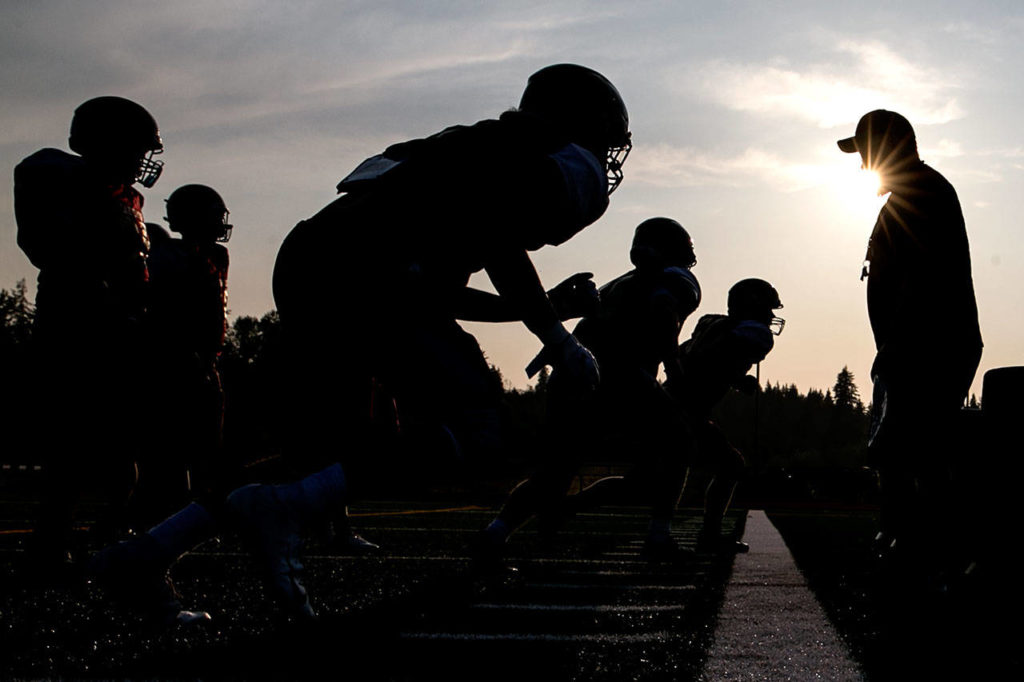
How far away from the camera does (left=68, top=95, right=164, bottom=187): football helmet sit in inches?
165

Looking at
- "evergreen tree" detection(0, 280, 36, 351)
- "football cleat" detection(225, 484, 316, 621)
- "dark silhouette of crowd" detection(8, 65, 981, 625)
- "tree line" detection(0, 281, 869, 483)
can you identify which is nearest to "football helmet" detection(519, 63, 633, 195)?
"dark silhouette of crowd" detection(8, 65, 981, 625)

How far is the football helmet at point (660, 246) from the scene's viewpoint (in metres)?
6.12

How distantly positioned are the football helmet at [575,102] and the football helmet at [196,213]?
3097 mm

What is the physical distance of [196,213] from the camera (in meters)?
5.69

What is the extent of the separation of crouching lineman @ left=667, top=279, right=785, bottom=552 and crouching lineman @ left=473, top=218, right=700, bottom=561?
0.61 m

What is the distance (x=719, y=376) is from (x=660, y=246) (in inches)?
44.8

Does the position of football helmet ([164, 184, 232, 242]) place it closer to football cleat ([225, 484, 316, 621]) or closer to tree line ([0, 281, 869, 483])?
football cleat ([225, 484, 316, 621])

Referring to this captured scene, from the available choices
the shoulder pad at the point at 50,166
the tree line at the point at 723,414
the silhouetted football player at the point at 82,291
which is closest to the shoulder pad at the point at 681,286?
the silhouetted football player at the point at 82,291

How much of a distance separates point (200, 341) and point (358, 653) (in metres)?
3.05

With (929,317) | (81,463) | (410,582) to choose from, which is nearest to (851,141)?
(929,317)

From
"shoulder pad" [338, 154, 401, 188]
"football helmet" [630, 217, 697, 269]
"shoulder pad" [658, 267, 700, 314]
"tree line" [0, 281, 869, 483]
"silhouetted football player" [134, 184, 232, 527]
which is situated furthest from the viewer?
"tree line" [0, 281, 869, 483]

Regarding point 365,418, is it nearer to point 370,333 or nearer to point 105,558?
point 370,333

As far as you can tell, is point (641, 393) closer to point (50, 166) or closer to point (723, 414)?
point (50, 166)

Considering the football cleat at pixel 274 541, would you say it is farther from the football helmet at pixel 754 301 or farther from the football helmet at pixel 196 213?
the football helmet at pixel 754 301
